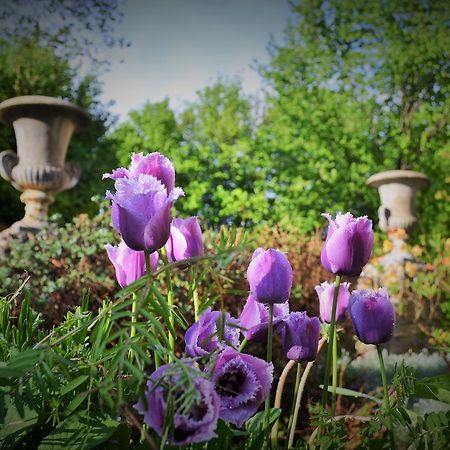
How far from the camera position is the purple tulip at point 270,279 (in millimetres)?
798

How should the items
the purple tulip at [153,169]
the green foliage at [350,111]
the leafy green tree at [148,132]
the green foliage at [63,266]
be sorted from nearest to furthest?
1. the purple tulip at [153,169]
2. the green foliage at [63,266]
3. the green foliage at [350,111]
4. the leafy green tree at [148,132]

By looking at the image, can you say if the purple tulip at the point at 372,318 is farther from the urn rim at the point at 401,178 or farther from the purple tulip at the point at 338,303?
the urn rim at the point at 401,178

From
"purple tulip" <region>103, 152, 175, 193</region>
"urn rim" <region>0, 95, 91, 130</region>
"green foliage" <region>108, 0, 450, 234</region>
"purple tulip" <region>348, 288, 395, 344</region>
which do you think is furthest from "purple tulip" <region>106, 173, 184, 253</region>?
"green foliage" <region>108, 0, 450, 234</region>

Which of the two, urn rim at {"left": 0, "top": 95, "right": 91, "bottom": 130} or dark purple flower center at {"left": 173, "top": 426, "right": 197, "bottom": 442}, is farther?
urn rim at {"left": 0, "top": 95, "right": 91, "bottom": 130}

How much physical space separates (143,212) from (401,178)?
668 centimetres

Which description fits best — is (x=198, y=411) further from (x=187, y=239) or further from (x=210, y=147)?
(x=210, y=147)

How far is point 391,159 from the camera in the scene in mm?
8562

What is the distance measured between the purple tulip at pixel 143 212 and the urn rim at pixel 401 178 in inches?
259

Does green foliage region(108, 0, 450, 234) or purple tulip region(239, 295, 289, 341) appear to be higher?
green foliage region(108, 0, 450, 234)

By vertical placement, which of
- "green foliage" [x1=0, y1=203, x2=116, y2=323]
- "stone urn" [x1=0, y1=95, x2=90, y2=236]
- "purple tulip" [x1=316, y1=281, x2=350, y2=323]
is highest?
"stone urn" [x1=0, y1=95, x2=90, y2=236]

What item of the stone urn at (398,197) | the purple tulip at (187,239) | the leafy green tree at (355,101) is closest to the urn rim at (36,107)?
the stone urn at (398,197)

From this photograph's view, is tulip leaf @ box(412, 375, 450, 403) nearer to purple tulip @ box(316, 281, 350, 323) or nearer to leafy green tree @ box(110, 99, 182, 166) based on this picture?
purple tulip @ box(316, 281, 350, 323)

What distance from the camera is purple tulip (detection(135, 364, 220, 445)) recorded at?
1.92 ft

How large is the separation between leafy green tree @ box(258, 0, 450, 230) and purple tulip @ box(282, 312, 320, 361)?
7.46 metres
